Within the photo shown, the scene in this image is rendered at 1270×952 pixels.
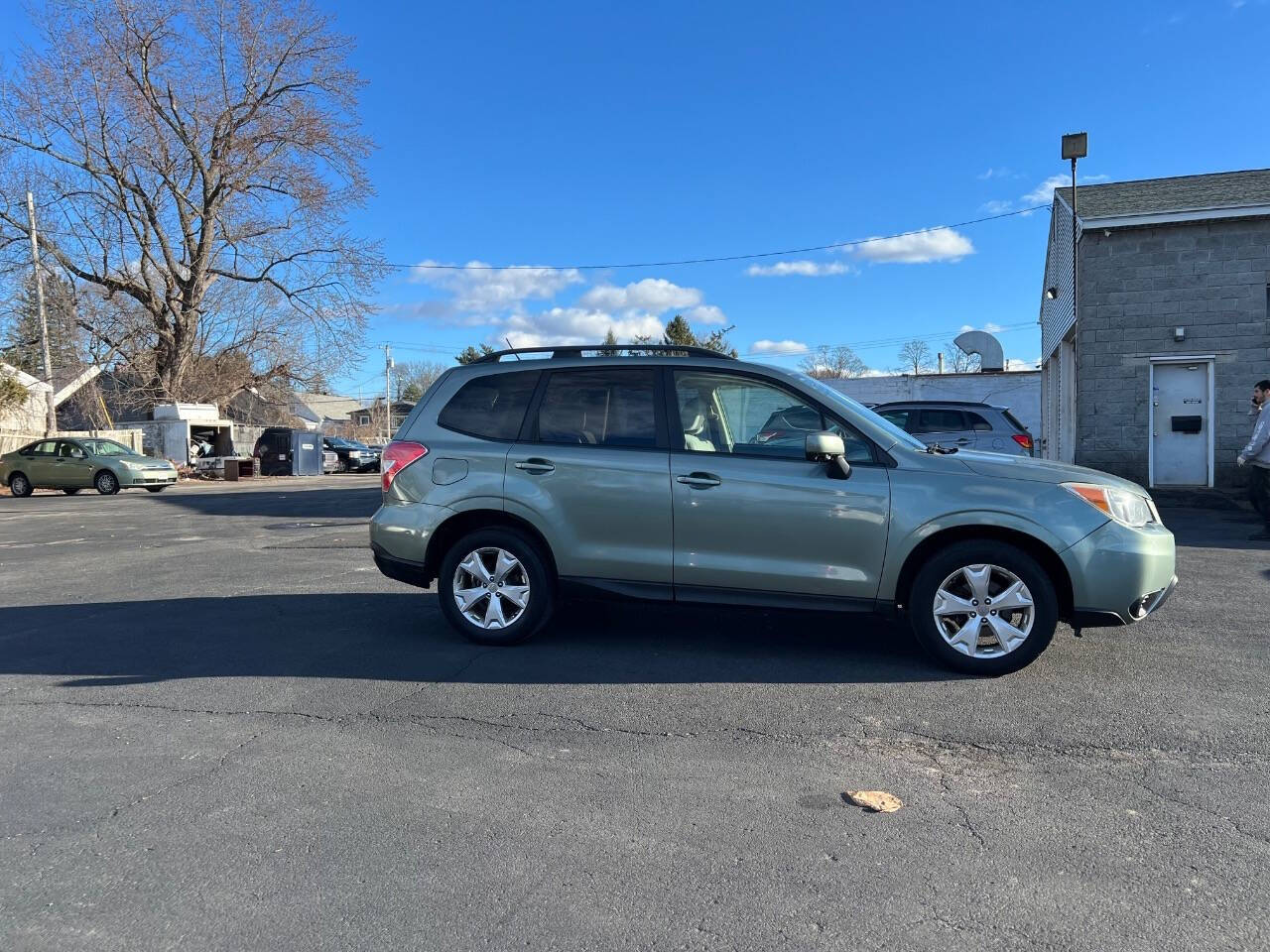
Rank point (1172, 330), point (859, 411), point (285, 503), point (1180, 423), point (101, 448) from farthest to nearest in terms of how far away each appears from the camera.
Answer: point (101, 448) < point (285, 503) < point (1180, 423) < point (1172, 330) < point (859, 411)

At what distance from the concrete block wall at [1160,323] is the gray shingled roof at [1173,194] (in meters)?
0.35

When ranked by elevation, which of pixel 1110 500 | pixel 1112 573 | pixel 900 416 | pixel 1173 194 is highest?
pixel 1173 194

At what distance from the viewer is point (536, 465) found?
547 centimetres

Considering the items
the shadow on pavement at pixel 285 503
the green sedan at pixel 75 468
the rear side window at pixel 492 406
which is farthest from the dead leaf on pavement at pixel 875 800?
the green sedan at pixel 75 468

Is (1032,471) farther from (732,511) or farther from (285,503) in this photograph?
(285,503)

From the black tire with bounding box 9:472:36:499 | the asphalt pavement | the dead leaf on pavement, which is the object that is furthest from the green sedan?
the dead leaf on pavement

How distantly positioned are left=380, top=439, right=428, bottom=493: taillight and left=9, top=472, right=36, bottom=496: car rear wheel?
21.9 m

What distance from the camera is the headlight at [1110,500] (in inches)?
187

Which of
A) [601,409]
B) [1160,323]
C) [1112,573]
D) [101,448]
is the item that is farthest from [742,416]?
[101,448]

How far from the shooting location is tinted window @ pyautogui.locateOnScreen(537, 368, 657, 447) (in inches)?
214

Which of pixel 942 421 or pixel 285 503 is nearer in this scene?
pixel 942 421

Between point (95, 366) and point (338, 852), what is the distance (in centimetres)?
4412

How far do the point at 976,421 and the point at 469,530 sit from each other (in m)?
8.92

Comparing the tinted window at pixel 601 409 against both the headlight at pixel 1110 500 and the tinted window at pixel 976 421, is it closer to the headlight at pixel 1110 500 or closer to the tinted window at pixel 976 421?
the headlight at pixel 1110 500
